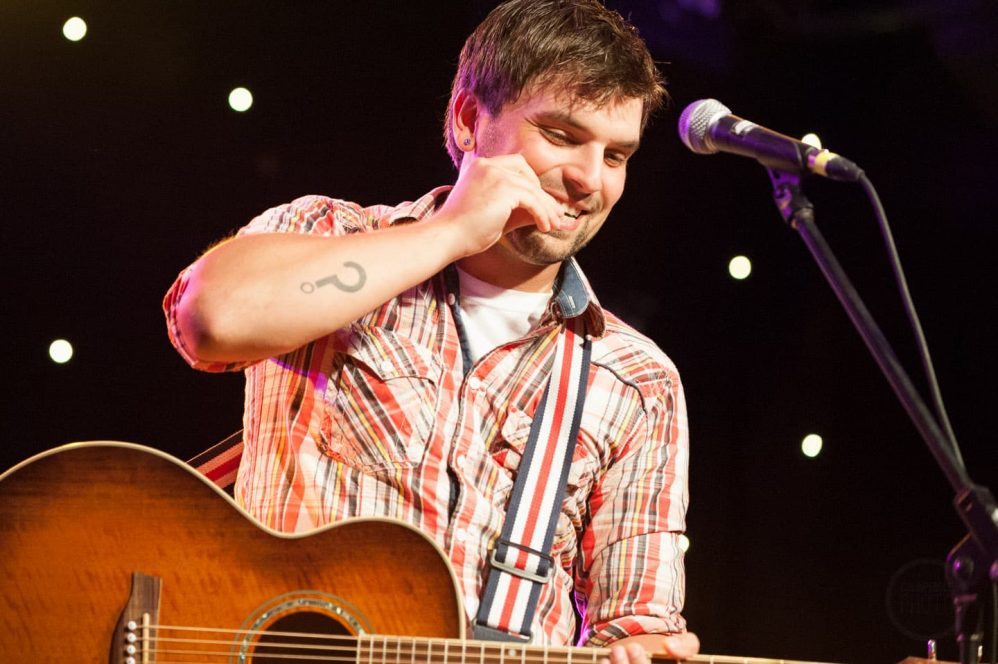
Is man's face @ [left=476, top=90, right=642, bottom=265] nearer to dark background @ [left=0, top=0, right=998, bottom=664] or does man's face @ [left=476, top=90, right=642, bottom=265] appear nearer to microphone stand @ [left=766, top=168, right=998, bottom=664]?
microphone stand @ [left=766, top=168, right=998, bottom=664]

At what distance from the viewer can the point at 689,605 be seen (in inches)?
149

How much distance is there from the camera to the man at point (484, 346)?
2113 millimetres

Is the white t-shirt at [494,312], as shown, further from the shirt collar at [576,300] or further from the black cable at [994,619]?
the black cable at [994,619]

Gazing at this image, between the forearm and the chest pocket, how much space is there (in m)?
0.36

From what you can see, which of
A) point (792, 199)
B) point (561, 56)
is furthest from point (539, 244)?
point (792, 199)

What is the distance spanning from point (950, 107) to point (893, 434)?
1.17m

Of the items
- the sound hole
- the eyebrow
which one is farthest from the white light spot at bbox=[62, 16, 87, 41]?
the sound hole

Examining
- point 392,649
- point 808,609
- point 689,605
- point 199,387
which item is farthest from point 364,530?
point 808,609

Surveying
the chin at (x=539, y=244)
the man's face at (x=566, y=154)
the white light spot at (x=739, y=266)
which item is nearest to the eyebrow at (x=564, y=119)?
the man's face at (x=566, y=154)

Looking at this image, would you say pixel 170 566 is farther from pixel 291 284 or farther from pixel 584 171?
pixel 584 171

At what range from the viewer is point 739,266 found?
12.7 feet

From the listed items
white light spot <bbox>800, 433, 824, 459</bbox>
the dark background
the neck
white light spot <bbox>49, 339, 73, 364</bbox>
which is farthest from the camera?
white light spot <bbox>800, 433, 824, 459</bbox>

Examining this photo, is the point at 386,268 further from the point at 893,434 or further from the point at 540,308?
the point at 893,434

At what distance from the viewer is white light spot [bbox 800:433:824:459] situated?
386cm
